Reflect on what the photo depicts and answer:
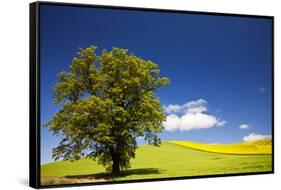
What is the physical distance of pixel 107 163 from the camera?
8750 millimetres

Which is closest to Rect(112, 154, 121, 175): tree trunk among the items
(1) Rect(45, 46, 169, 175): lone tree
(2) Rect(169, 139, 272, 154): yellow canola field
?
(1) Rect(45, 46, 169, 175): lone tree

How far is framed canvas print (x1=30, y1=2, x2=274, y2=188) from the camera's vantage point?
8.36 metres

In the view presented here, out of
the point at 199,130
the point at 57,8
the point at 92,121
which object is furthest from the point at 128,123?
the point at 57,8

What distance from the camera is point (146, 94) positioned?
29.4 feet

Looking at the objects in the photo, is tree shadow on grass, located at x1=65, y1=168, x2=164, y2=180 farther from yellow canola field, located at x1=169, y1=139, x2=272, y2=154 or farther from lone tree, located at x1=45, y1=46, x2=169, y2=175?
yellow canola field, located at x1=169, y1=139, x2=272, y2=154

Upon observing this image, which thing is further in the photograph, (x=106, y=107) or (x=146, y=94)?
(x=146, y=94)

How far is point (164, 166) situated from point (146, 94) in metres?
0.98

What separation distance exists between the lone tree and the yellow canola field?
578mm

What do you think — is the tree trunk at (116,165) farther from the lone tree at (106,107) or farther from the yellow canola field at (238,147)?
the yellow canola field at (238,147)

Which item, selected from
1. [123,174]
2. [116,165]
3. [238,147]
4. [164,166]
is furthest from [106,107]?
[238,147]

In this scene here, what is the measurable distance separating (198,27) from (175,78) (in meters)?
0.78

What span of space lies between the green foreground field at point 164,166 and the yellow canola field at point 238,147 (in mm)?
55

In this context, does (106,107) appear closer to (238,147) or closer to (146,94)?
(146,94)

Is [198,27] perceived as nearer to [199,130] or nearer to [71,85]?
[199,130]
